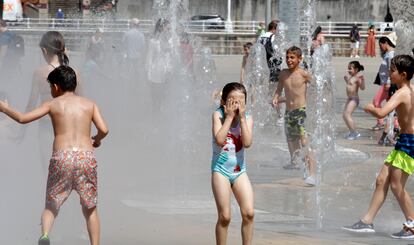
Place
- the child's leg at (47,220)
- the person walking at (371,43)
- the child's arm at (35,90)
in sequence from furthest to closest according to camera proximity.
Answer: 1. the person walking at (371,43)
2. the child's arm at (35,90)
3. the child's leg at (47,220)

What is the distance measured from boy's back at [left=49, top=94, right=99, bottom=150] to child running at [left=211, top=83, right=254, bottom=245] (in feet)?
2.98

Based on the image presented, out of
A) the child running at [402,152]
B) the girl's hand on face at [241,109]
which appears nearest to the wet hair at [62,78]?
the girl's hand on face at [241,109]

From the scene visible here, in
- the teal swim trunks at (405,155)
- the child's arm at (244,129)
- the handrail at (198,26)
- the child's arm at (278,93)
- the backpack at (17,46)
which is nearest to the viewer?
the child's arm at (244,129)

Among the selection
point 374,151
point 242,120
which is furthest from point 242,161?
point 374,151

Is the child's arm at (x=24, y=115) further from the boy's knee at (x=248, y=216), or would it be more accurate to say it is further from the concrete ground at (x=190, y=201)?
the boy's knee at (x=248, y=216)

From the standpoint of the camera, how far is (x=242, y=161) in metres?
7.39

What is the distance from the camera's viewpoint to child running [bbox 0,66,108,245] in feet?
23.2

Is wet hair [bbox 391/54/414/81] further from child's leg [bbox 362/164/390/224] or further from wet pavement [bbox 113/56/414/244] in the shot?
wet pavement [bbox 113/56/414/244]

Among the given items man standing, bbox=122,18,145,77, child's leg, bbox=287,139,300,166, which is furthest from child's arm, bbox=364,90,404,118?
man standing, bbox=122,18,145,77

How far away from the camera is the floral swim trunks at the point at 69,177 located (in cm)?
707

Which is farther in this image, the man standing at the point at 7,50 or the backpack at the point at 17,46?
the backpack at the point at 17,46

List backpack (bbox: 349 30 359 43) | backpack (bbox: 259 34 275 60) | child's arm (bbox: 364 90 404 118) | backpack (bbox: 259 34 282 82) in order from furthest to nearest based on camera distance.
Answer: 1. backpack (bbox: 349 30 359 43)
2. backpack (bbox: 259 34 275 60)
3. backpack (bbox: 259 34 282 82)
4. child's arm (bbox: 364 90 404 118)

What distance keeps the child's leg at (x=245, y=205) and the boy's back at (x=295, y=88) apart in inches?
183

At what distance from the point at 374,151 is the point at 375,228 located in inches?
217
